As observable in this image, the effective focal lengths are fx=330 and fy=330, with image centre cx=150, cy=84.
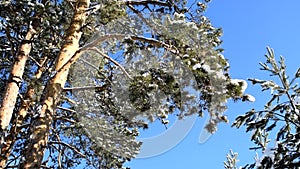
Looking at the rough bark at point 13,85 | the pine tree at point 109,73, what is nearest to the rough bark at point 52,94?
the pine tree at point 109,73

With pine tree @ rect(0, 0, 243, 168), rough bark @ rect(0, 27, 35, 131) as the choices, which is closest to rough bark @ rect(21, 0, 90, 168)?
pine tree @ rect(0, 0, 243, 168)

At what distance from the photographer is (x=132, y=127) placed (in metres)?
7.75

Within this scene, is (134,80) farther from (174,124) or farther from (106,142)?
(106,142)

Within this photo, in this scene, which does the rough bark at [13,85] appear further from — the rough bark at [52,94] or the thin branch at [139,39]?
the thin branch at [139,39]

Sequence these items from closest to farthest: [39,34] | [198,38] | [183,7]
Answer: [198,38] < [39,34] < [183,7]

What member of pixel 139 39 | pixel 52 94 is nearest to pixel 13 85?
pixel 52 94

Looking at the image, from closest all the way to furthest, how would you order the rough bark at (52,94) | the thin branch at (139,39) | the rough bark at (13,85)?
1. the rough bark at (52,94)
2. the thin branch at (139,39)
3. the rough bark at (13,85)

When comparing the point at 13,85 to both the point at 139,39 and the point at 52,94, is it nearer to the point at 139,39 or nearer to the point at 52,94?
the point at 52,94

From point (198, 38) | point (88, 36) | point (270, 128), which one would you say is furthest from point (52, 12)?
point (270, 128)

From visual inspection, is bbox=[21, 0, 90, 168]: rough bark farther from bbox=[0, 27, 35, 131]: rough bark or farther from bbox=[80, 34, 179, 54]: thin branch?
bbox=[0, 27, 35, 131]: rough bark

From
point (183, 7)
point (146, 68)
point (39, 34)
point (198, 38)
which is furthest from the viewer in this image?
point (183, 7)

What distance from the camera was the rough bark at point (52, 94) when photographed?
506 centimetres

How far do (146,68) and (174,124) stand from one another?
1234 mm

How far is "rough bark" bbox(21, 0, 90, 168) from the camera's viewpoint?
16.6 feet
